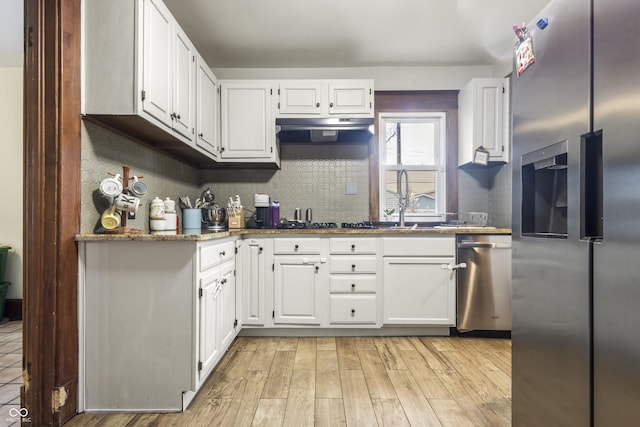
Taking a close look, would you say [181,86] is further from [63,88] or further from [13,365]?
[13,365]

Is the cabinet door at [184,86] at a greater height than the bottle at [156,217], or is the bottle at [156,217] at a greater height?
the cabinet door at [184,86]

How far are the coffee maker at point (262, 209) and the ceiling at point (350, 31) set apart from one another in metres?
1.37

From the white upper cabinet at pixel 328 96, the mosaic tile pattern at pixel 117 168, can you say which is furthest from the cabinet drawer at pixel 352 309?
the white upper cabinet at pixel 328 96

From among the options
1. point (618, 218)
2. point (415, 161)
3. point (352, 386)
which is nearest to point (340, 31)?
point (415, 161)

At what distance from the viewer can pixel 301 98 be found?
2992 mm

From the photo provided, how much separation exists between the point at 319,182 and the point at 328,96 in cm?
84

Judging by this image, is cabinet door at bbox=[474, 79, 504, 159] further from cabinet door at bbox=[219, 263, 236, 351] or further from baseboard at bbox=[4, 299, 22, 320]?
baseboard at bbox=[4, 299, 22, 320]

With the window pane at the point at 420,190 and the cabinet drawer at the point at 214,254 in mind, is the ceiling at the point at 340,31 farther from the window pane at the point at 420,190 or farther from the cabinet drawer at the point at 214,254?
the cabinet drawer at the point at 214,254

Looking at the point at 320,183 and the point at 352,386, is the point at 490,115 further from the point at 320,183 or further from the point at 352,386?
the point at 352,386

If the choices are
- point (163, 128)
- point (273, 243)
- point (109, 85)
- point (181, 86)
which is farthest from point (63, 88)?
point (273, 243)

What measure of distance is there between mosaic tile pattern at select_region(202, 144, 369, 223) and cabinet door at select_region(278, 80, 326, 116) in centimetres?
43

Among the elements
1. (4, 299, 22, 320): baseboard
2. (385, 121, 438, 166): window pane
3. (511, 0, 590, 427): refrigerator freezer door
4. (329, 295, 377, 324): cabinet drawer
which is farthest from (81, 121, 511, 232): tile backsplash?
(511, 0, 590, 427): refrigerator freezer door

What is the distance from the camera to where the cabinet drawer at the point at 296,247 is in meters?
2.68

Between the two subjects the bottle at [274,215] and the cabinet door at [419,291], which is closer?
the cabinet door at [419,291]
